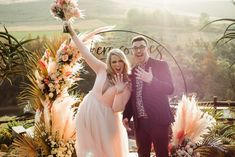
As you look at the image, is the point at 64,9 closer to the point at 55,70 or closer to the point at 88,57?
the point at 88,57

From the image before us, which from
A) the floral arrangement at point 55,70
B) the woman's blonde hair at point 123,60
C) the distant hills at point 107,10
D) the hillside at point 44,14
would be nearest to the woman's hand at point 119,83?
the woman's blonde hair at point 123,60

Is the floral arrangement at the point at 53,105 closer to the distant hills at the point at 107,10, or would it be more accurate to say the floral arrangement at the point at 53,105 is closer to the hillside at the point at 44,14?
the distant hills at the point at 107,10

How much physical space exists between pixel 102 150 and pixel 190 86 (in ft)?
78.2

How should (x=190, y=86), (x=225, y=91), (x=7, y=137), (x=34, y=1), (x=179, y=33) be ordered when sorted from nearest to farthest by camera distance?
(x=7, y=137)
(x=225, y=91)
(x=190, y=86)
(x=179, y=33)
(x=34, y=1)

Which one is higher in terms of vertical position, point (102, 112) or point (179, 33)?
point (179, 33)

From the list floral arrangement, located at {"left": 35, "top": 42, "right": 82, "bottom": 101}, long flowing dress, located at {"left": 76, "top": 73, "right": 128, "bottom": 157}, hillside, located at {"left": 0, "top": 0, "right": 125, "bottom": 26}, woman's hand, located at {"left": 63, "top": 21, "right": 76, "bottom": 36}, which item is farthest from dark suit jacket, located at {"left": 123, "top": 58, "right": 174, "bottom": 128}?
hillside, located at {"left": 0, "top": 0, "right": 125, "bottom": 26}

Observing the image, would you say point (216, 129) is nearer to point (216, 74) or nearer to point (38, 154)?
point (38, 154)

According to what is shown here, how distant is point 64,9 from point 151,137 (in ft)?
6.32

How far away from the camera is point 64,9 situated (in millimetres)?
5746

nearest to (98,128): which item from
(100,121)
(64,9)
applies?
(100,121)

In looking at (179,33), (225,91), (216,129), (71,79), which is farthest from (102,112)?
(179,33)

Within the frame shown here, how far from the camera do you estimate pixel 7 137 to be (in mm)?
10508

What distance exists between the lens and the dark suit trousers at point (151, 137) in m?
4.88

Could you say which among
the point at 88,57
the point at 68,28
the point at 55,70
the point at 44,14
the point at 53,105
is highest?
the point at 44,14
